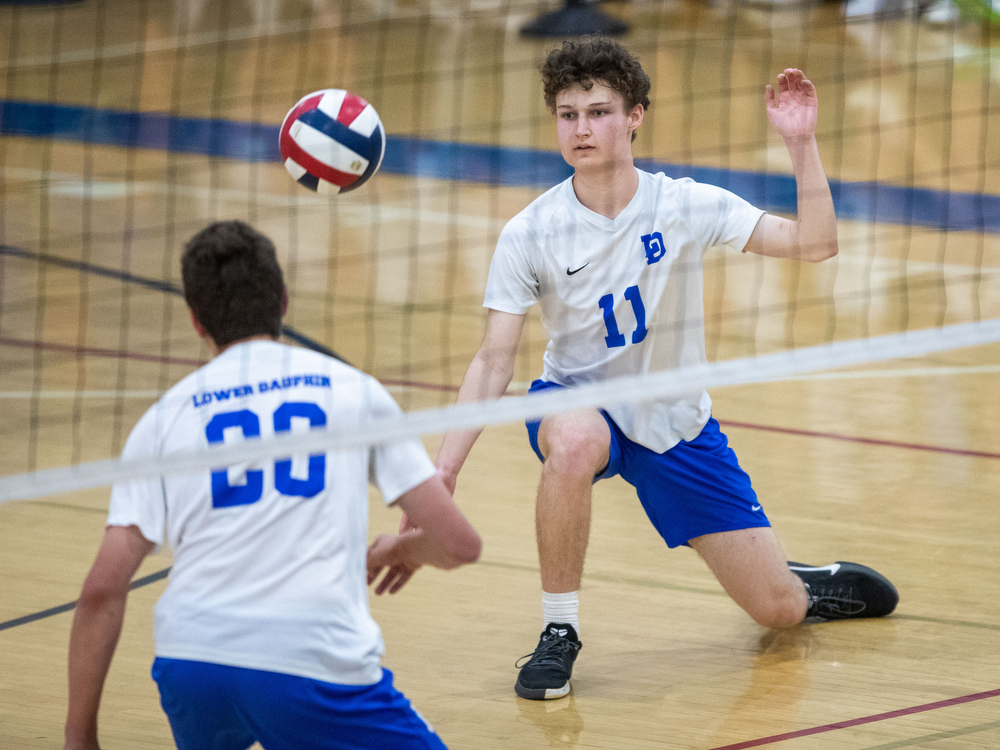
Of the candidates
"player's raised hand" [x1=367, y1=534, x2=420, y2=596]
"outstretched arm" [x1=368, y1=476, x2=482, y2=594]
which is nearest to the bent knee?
"player's raised hand" [x1=367, y1=534, x2=420, y2=596]

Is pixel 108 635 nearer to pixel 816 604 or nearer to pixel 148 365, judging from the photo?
pixel 816 604

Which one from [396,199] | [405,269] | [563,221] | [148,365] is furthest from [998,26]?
[563,221]

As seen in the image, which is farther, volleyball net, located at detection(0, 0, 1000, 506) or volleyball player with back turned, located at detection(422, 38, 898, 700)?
volleyball net, located at detection(0, 0, 1000, 506)

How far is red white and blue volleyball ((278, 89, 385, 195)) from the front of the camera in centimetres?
453

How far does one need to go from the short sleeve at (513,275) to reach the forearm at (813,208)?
2.40 feet

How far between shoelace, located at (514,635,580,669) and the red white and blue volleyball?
1799 millimetres

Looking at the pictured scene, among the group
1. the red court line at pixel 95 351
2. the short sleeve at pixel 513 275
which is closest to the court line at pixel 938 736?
the short sleeve at pixel 513 275

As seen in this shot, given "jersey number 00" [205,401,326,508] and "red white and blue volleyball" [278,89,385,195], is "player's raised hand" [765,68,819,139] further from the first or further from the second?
"jersey number 00" [205,401,326,508]

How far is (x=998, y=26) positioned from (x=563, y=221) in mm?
13853

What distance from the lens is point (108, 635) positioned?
2367 millimetres

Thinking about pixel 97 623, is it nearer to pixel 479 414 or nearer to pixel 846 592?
pixel 479 414

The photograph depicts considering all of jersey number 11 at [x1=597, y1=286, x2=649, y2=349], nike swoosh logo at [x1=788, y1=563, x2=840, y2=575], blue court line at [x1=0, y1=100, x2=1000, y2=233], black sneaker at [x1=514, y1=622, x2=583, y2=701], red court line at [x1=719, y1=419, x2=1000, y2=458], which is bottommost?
black sneaker at [x1=514, y1=622, x2=583, y2=701]

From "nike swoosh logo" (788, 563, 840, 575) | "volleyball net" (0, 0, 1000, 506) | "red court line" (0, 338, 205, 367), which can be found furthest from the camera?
"red court line" (0, 338, 205, 367)

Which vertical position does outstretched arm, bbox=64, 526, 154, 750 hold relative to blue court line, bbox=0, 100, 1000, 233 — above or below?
below
